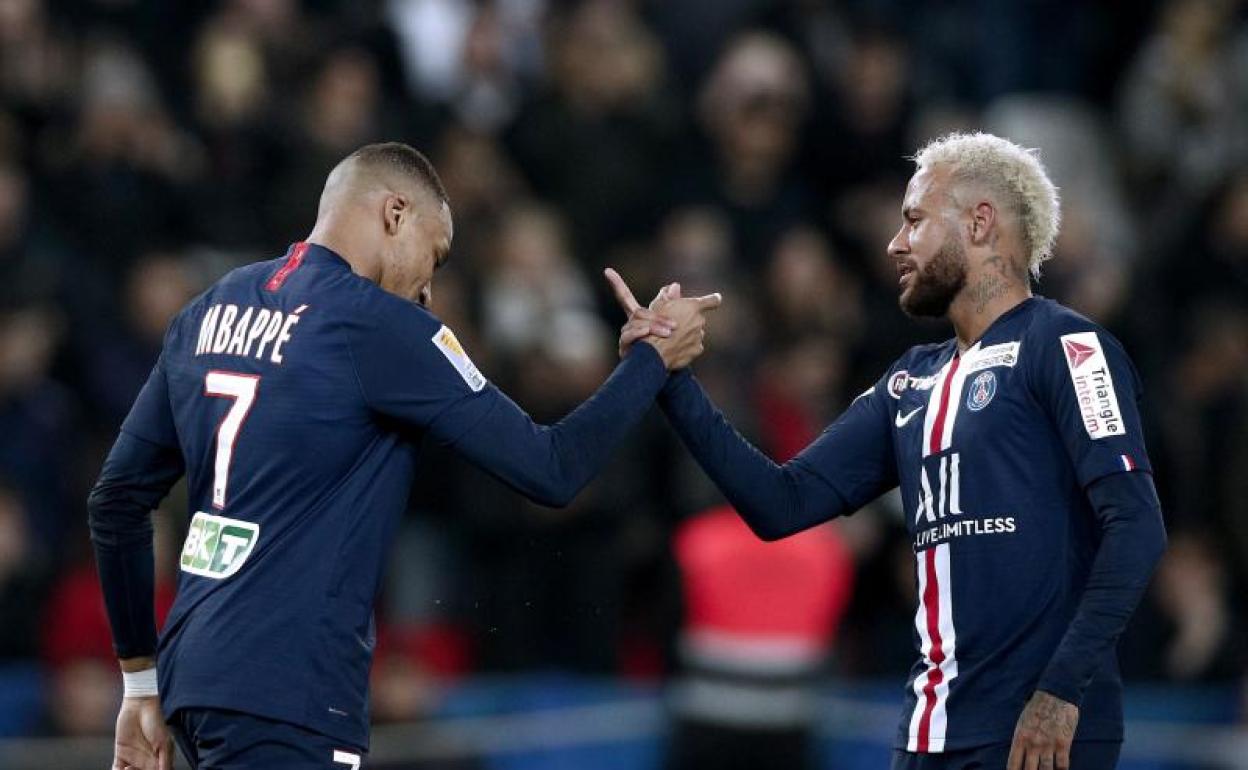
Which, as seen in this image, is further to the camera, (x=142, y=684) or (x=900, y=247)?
(x=900, y=247)

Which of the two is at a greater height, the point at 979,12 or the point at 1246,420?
the point at 979,12

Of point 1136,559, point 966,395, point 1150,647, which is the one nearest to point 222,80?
point 1150,647

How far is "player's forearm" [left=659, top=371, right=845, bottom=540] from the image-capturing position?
639 cm

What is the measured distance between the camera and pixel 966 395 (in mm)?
5957

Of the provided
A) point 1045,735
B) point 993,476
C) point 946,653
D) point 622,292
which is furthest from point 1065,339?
point 622,292

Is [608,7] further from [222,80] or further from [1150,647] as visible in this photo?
[1150,647]

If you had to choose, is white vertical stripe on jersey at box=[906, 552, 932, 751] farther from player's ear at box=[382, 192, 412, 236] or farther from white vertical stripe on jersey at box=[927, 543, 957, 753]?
player's ear at box=[382, 192, 412, 236]

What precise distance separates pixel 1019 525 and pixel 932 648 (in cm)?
43

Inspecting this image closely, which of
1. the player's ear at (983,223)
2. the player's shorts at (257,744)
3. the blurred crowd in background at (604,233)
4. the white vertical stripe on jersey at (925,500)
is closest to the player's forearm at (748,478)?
the white vertical stripe on jersey at (925,500)

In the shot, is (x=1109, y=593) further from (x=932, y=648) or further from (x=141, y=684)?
(x=141, y=684)

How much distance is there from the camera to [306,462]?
5.45 m

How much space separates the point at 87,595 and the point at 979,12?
7448 mm

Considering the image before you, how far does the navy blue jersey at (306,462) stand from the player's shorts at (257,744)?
37 millimetres

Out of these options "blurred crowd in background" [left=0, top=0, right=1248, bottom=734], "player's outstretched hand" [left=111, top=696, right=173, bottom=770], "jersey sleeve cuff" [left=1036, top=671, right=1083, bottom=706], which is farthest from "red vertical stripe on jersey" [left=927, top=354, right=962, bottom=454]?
"blurred crowd in background" [left=0, top=0, right=1248, bottom=734]
